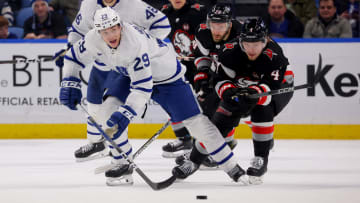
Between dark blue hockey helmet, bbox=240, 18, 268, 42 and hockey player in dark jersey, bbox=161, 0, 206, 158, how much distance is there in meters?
1.36

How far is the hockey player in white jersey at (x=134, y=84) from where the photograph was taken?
142 inches

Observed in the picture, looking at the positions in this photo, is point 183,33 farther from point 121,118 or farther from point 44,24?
point 121,118

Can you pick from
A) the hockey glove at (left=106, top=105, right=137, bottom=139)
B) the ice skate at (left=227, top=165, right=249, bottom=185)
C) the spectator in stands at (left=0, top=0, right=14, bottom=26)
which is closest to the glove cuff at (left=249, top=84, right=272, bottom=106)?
the ice skate at (left=227, top=165, right=249, bottom=185)

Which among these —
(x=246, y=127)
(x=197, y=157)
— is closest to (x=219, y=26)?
(x=197, y=157)

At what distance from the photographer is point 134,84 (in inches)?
144

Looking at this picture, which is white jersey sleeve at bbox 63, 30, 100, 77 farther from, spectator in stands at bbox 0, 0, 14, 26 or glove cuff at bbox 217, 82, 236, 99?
spectator in stands at bbox 0, 0, 14, 26

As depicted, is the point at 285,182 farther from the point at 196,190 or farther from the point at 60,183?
the point at 60,183

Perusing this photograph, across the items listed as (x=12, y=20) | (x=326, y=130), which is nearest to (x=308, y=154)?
(x=326, y=130)

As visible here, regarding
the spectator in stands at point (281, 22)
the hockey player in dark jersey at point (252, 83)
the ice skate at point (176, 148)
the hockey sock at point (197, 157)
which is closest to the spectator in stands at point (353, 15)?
the spectator in stands at point (281, 22)

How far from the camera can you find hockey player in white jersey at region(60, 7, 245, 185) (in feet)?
11.9

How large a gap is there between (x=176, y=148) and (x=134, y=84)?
5.50ft

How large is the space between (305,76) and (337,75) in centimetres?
28

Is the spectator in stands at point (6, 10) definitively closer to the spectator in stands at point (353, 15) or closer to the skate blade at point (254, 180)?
the spectator in stands at point (353, 15)

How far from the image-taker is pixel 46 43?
6.26m
